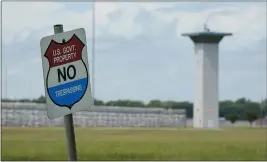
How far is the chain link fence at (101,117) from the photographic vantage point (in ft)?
81.1

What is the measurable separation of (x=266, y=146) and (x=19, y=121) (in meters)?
9.94

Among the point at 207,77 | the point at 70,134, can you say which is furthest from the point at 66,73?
the point at 207,77

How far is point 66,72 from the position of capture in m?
2.23

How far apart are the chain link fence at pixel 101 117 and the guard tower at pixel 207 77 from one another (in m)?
3.21

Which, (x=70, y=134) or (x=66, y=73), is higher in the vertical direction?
(x=66, y=73)

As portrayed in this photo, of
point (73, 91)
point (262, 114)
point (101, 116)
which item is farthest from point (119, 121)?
point (73, 91)

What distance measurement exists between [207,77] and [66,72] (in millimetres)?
37222

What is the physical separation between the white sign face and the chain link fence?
1911 cm

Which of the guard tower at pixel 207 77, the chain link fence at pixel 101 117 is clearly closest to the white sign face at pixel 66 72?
the chain link fence at pixel 101 117

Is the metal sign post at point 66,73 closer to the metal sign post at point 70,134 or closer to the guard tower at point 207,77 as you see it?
the metal sign post at point 70,134

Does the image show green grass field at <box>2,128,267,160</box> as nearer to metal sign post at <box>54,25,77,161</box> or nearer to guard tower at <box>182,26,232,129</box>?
metal sign post at <box>54,25,77,161</box>

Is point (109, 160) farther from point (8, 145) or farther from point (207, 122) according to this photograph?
point (207, 122)

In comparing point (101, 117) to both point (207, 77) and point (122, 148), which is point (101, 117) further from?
point (207, 77)

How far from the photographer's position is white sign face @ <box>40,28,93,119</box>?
2232 millimetres
